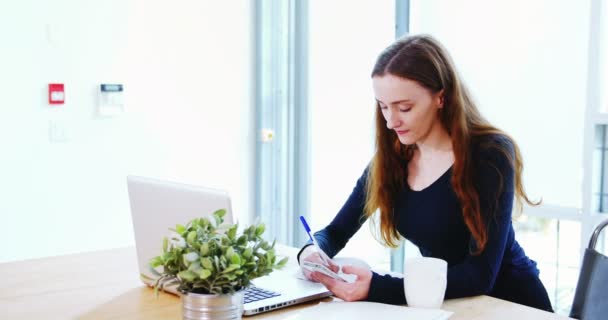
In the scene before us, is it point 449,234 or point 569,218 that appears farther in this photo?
point 569,218

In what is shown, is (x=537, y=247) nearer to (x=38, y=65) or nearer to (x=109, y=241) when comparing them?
(x=109, y=241)

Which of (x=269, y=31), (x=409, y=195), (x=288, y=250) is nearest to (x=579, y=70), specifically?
(x=409, y=195)

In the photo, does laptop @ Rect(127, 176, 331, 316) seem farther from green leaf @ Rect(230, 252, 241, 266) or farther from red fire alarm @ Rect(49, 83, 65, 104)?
red fire alarm @ Rect(49, 83, 65, 104)

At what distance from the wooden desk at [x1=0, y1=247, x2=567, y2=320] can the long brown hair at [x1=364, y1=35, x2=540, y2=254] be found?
0.63 feet

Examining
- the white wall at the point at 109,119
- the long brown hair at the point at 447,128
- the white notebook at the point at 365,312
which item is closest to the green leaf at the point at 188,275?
the white notebook at the point at 365,312

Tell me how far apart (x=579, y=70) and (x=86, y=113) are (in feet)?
7.16

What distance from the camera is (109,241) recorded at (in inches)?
143

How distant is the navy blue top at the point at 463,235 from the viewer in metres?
1.64

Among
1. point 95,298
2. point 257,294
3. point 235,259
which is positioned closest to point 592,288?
point 257,294

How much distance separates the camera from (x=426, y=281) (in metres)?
1.52

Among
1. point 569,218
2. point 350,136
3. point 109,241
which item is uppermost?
point 350,136

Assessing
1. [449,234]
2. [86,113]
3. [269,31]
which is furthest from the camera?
[269,31]

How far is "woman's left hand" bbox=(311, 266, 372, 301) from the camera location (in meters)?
1.58

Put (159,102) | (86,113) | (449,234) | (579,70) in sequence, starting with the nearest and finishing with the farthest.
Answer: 1. (449,234)
2. (579,70)
3. (86,113)
4. (159,102)
